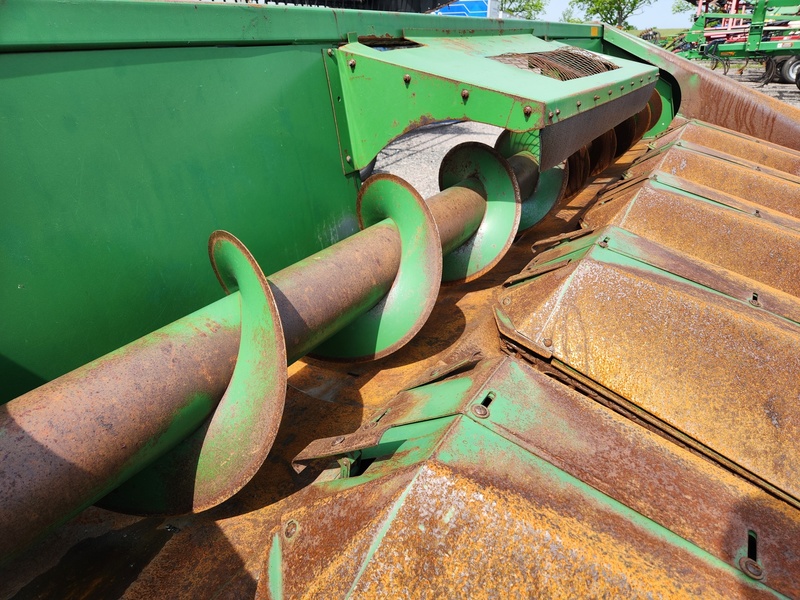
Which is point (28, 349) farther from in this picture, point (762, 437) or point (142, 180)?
point (762, 437)


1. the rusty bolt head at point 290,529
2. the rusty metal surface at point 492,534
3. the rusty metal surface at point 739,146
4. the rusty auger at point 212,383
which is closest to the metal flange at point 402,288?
the rusty auger at point 212,383

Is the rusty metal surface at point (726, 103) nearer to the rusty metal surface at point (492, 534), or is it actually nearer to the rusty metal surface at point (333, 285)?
the rusty metal surface at point (333, 285)

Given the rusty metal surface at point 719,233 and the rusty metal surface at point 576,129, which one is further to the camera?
the rusty metal surface at point 719,233

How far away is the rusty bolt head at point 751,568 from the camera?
45.0 inches

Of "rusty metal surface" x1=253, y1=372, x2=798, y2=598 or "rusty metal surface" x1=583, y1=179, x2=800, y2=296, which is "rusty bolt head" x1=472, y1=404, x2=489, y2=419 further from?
"rusty metal surface" x1=583, y1=179, x2=800, y2=296

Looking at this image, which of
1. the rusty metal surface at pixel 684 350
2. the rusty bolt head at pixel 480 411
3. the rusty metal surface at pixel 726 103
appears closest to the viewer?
the rusty bolt head at pixel 480 411

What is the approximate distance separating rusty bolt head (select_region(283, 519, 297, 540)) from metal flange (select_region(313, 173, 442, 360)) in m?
0.96

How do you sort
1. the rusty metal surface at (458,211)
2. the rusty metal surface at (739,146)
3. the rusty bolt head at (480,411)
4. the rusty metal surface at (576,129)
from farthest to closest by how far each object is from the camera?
the rusty metal surface at (739,146) → the rusty metal surface at (458,211) → the rusty metal surface at (576,129) → the rusty bolt head at (480,411)

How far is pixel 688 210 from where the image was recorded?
2717 millimetres

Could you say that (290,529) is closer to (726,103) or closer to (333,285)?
(333,285)

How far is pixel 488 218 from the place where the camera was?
287cm

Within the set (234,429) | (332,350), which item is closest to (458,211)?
(332,350)

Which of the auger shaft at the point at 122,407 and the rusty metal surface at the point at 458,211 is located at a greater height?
the auger shaft at the point at 122,407

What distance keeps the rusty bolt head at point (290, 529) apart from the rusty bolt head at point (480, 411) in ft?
1.59
